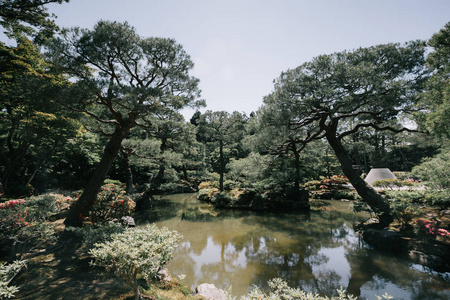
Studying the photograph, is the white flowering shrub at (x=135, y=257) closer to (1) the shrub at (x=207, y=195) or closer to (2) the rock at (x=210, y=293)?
(2) the rock at (x=210, y=293)

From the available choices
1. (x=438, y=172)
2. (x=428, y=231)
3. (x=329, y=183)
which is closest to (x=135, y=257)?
(x=438, y=172)

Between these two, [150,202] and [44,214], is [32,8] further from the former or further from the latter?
[150,202]

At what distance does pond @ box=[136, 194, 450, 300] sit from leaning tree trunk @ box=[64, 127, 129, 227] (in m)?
2.75

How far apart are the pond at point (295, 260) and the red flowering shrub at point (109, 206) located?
2111 mm

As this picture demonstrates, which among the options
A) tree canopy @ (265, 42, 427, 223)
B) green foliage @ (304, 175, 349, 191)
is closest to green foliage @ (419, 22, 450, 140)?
tree canopy @ (265, 42, 427, 223)

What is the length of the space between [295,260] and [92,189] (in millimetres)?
5684

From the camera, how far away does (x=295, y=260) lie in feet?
15.8

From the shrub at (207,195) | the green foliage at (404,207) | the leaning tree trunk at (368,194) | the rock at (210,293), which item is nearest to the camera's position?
the rock at (210,293)

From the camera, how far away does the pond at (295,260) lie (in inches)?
147

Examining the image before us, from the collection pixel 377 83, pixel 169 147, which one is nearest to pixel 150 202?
pixel 169 147

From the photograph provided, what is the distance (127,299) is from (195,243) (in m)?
3.42

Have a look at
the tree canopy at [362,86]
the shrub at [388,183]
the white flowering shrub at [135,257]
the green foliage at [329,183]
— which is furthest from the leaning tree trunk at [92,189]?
the shrub at [388,183]

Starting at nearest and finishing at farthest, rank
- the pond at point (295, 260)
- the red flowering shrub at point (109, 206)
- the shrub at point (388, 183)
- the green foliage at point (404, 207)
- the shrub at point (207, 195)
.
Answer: the pond at point (295, 260) → the green foliage at point (404, 207) → the red flowering shrub at point (109, 206) → the shrub at point (388, 183) → the shrub at point (207, 195)

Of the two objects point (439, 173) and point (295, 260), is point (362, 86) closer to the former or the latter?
point (439, 173)
